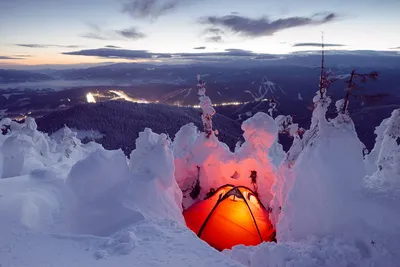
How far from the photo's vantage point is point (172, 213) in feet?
28.3

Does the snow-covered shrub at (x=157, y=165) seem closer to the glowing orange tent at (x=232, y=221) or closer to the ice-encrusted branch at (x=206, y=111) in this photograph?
the glowing orange tent at (x=232, y=221)

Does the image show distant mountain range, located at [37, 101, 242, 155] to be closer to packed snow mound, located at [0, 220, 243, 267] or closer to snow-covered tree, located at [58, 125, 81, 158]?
snow-covered tree, located at [58, 125, 81, 158]

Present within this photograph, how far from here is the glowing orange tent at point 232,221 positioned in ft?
33.5

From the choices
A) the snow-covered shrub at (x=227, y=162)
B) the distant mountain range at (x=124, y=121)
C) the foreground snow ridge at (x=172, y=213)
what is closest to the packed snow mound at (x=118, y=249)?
the foreground snow ridge at (x=172, y=213)

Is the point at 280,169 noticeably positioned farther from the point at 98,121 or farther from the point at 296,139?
the point at 98,121

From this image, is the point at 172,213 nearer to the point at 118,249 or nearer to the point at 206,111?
the point at 118,249

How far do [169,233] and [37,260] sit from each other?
239 centimetres

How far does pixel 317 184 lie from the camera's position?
773cm

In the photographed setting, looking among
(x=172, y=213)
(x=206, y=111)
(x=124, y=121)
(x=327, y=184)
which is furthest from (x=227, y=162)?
(x=124, y=121)

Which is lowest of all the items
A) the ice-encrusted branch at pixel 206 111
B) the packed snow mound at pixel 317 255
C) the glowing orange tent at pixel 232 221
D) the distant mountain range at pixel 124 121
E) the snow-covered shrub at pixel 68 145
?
the distant mountain range at pixel 124 121

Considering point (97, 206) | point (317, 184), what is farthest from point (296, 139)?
point (97, 206)

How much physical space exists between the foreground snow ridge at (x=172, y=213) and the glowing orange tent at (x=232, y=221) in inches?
26.5

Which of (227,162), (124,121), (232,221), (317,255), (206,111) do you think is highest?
(206,111)

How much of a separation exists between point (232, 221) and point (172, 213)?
256cm
